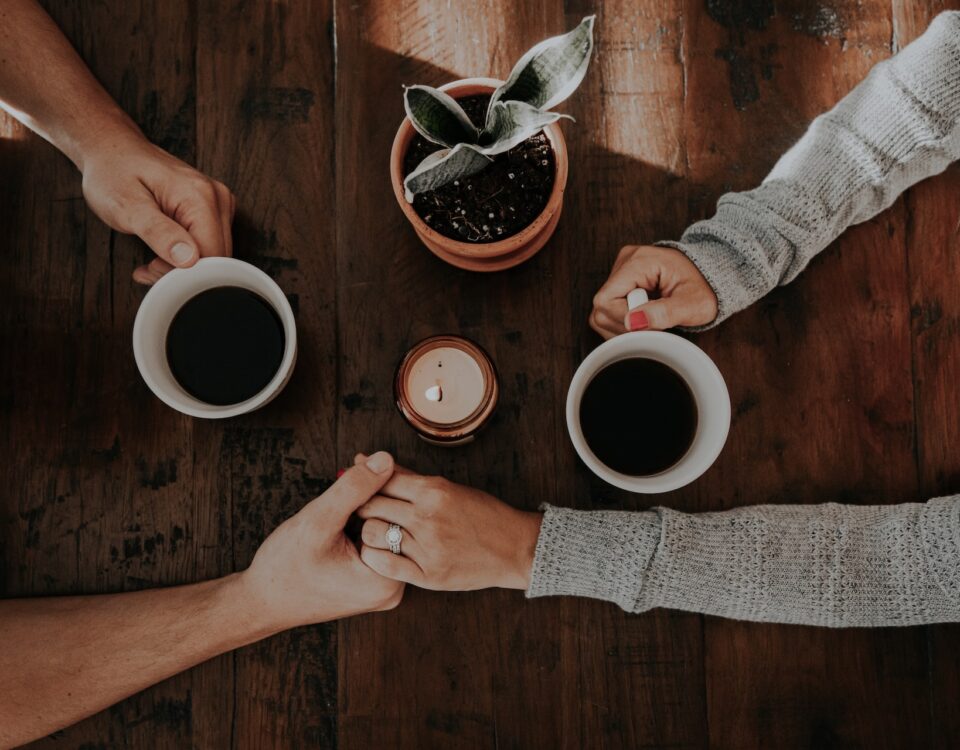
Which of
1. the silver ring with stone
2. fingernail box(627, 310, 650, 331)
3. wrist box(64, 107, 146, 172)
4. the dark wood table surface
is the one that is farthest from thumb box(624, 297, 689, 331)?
wrist box(64, 107, 146, 172)

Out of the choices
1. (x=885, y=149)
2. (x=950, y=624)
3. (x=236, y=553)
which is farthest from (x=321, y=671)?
(x=885, y=149)

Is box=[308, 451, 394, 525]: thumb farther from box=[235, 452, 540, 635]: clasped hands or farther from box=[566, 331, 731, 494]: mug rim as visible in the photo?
box=[566, 331, 731, 494]: mug rim

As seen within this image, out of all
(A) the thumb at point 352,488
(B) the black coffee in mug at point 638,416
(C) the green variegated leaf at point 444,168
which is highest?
(C) the green variegated leaf at point 444,168

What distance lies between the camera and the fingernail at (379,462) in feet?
2.93

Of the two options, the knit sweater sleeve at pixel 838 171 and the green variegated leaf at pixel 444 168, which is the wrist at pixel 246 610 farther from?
the knit sweater sleeve at pixel 838 171

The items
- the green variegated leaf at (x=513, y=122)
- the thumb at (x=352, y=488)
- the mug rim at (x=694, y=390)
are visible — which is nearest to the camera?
the green variegated leaf at (x=513, y=122)

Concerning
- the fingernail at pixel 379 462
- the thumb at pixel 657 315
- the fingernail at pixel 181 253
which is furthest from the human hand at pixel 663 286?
the fingernail at pixel 181 253

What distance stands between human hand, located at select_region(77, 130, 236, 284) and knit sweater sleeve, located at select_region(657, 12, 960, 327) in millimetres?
621

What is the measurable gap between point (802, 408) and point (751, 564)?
0.25 m

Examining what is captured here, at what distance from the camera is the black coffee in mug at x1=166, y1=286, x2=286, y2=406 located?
91 cm

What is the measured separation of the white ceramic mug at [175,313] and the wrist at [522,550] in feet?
1.22

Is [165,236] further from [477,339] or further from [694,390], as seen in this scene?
[694,390]

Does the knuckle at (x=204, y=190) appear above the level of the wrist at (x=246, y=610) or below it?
above

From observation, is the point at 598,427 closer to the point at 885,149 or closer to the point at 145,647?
the point at 885,149
